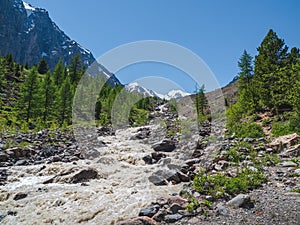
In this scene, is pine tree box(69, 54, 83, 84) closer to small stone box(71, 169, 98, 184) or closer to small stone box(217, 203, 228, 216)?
small stone box(71, 169, 98, 184)

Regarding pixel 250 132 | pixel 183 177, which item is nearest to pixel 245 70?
pixel 250 132

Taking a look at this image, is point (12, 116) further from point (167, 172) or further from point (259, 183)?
point (259, 183)

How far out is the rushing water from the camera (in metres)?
9.18

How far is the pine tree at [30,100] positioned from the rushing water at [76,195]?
76.0ft

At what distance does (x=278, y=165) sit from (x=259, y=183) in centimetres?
277

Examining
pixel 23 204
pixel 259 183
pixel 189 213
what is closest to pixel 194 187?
pixel 189 213

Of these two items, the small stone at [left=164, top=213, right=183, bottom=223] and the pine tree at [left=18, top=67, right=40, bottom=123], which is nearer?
the small stone at [left=164, top=213, right=183, bottom=223]

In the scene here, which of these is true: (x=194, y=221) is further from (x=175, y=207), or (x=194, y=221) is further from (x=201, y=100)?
(x=201, y=100)

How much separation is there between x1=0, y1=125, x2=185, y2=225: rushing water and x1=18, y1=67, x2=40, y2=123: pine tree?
23165 mm

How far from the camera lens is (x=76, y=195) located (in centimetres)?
1080

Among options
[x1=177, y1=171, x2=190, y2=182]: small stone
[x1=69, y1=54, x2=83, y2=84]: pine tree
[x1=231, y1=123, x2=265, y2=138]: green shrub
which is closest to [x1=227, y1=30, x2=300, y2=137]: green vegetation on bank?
[x1=231, y1=123, x2=265, y2=138]: green shrub

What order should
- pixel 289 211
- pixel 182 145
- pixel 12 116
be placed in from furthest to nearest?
pixel 12 116 < pixel 182 145 < pixel 289 211

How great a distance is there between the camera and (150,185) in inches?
476

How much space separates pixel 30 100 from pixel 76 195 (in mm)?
30543
